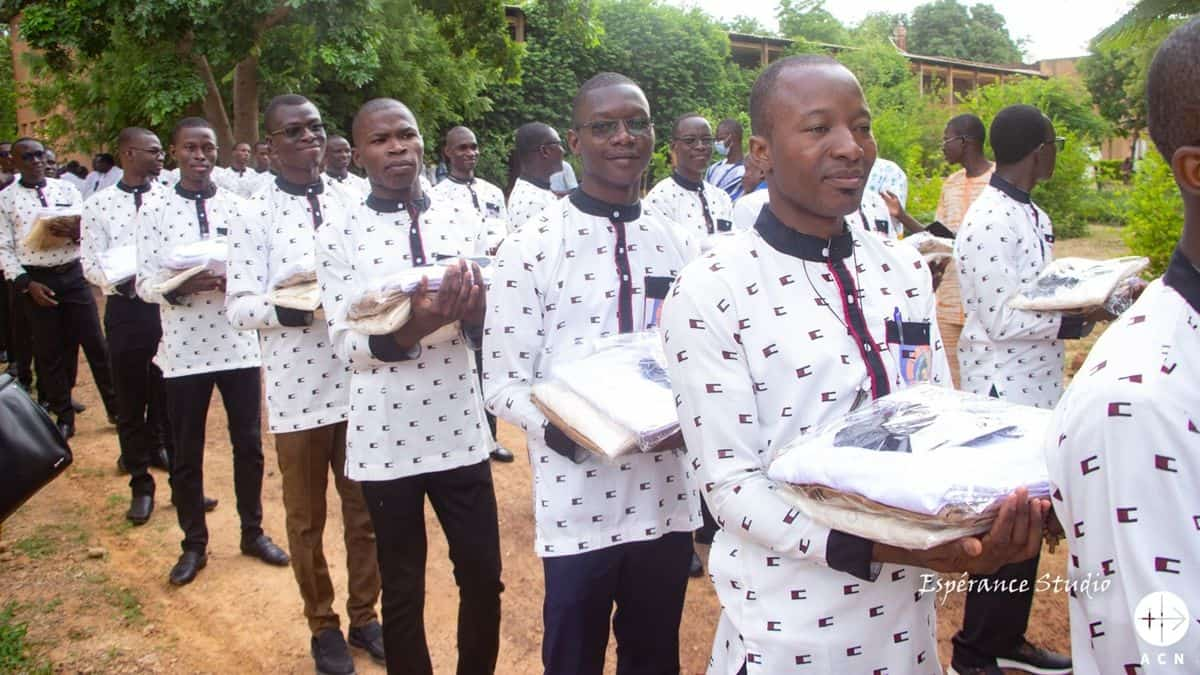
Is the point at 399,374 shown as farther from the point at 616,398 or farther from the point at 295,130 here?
the point at 295,130

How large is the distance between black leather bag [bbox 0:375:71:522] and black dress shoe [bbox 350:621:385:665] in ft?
5.21

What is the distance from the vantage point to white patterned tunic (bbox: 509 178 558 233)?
739 centimetres

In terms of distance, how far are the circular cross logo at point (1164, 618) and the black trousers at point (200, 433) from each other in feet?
15.2

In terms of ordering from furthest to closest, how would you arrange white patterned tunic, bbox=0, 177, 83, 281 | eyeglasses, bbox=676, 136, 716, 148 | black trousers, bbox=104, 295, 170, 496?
1. white patterned tunic, bbox=0, 177, 83, 281
2. eyeglasses, bbox=676, 136, 716, 148
3. black trousers, bbox=104, 295, 170, 496

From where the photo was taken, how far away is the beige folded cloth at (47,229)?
6.75m

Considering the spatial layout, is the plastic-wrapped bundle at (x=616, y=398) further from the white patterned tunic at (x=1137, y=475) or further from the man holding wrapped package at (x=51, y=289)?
the man holding wrapped package at (x=51, y=289)

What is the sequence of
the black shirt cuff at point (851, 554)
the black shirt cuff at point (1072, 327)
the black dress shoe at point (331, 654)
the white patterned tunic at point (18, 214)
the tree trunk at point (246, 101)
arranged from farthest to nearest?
the tree trunk at point (246, 101) → the white patterned tunic at point (18, 214) → the black dress shoe at point (331, 654) → the black shirt cuff at point (1072, 327) → the black shirt cuff at point (851, 554)

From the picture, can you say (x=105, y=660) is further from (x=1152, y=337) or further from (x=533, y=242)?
(x=1152, y=337)

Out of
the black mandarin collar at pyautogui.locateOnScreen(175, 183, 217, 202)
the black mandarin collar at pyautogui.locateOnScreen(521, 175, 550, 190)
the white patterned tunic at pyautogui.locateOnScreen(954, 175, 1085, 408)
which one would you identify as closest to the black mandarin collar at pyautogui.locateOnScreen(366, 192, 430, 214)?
the black mandarin collar at pyautogui.locateOnScreen(175, 183, 217, 202)

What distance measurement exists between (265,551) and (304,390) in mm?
1678

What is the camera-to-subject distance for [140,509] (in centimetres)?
593

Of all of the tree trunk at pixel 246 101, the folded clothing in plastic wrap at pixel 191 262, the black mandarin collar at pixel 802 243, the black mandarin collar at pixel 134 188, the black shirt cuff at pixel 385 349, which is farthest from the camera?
the tree trunk at pixel 246 101

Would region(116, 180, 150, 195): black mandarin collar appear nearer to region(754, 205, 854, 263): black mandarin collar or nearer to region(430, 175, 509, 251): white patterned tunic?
region(430, 175, 509, 251): white patterned tunic

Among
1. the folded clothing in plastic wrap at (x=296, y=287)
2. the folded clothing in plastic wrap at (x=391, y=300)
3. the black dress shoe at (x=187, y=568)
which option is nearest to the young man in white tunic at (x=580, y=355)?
the folded clothing in plastic wrap at (x=391, y=300)
